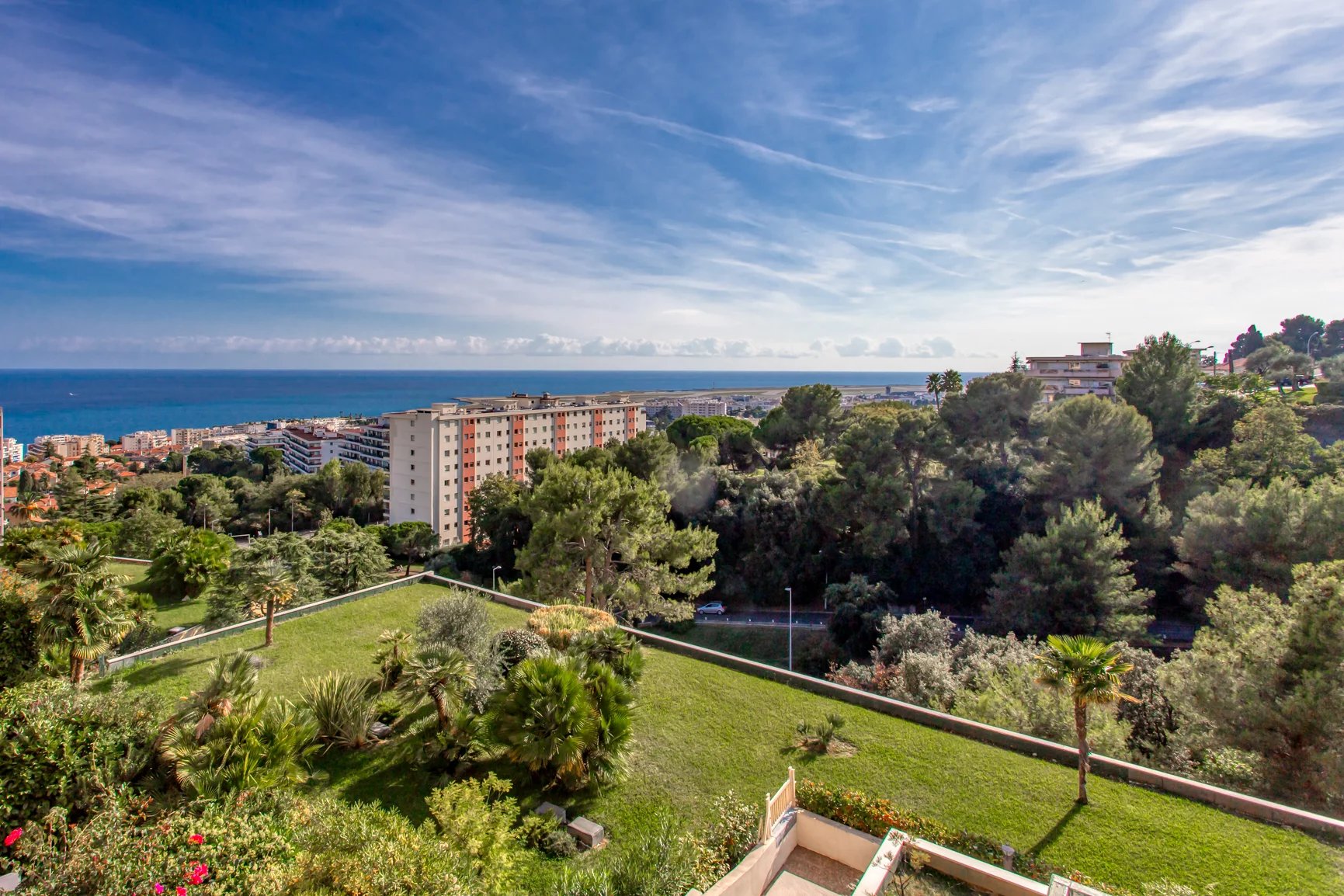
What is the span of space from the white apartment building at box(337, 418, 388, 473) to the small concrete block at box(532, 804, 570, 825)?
73.3m

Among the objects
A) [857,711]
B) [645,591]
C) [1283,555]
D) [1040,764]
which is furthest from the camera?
[1283,555]

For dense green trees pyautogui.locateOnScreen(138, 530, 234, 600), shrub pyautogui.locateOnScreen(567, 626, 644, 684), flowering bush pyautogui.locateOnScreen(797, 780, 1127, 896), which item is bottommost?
dense green trees pyautogui.locateOnScreen(138, 530, 234, 600)

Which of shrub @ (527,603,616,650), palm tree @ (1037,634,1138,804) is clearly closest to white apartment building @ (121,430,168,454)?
shrub @ (527,603,616,650)

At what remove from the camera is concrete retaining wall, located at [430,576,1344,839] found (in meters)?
7.14

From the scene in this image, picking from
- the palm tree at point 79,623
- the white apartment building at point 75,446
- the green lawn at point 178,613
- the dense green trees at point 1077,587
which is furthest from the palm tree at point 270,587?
the white apartment building at point 75,446

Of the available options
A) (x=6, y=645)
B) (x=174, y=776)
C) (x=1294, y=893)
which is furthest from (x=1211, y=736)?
(x=6, y=645)

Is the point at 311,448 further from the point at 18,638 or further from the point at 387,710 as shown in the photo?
the point at 387,710

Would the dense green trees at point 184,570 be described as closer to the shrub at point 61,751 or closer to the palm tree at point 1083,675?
the shrub at point 61,751

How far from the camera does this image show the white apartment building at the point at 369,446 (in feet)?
250

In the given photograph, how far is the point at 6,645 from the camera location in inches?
415

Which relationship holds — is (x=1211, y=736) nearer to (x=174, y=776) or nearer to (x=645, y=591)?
(x=645, y=591)

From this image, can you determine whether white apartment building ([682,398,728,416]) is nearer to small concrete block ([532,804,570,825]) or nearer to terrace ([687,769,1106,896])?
small concrete block ([532,804,570,825])

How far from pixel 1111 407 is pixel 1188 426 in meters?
8.34

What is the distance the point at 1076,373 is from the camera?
5781 cm
